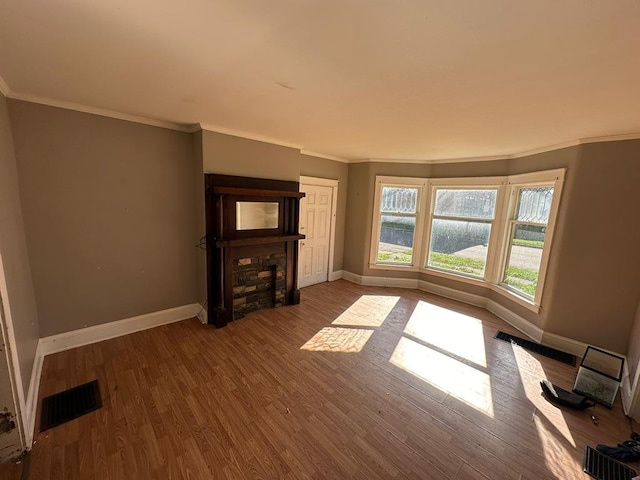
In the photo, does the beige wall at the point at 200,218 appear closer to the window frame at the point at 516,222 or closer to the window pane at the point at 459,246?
the window pane at the point at 459,246

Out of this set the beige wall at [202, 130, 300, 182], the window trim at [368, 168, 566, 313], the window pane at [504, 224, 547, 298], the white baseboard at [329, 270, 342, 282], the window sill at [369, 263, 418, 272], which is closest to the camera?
the beige wall at [202, 130, 300, 182]

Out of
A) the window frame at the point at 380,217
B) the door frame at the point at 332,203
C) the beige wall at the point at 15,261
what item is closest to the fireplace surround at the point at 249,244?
the door frame at the point at 332,203

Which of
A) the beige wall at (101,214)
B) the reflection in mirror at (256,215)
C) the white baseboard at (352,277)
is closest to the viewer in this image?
the beige wall at (101,214)

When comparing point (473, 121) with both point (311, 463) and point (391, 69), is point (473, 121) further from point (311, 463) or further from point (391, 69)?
point (311, 463)

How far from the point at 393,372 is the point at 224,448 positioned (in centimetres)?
159

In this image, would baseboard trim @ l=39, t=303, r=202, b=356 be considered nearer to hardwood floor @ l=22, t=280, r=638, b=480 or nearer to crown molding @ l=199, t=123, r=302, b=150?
hardwood floor @ l=22, t=280, r=638, b=480

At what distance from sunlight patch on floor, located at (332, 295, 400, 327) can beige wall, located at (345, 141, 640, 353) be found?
186cm

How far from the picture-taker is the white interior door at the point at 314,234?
4.61 m

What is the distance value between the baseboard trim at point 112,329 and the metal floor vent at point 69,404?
2.48 ft

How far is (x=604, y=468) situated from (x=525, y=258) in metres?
Result: 2.54

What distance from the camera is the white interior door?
461cm

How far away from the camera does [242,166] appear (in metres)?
3.34

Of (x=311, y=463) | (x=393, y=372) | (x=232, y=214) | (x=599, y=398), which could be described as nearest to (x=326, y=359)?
(x=393, y=372)

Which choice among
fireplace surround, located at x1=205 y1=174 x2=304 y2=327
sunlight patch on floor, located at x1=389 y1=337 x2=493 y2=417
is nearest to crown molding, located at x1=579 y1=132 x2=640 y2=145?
sunlight patch on floor, located at x1=389 y1=337 x2=493 y2=417
